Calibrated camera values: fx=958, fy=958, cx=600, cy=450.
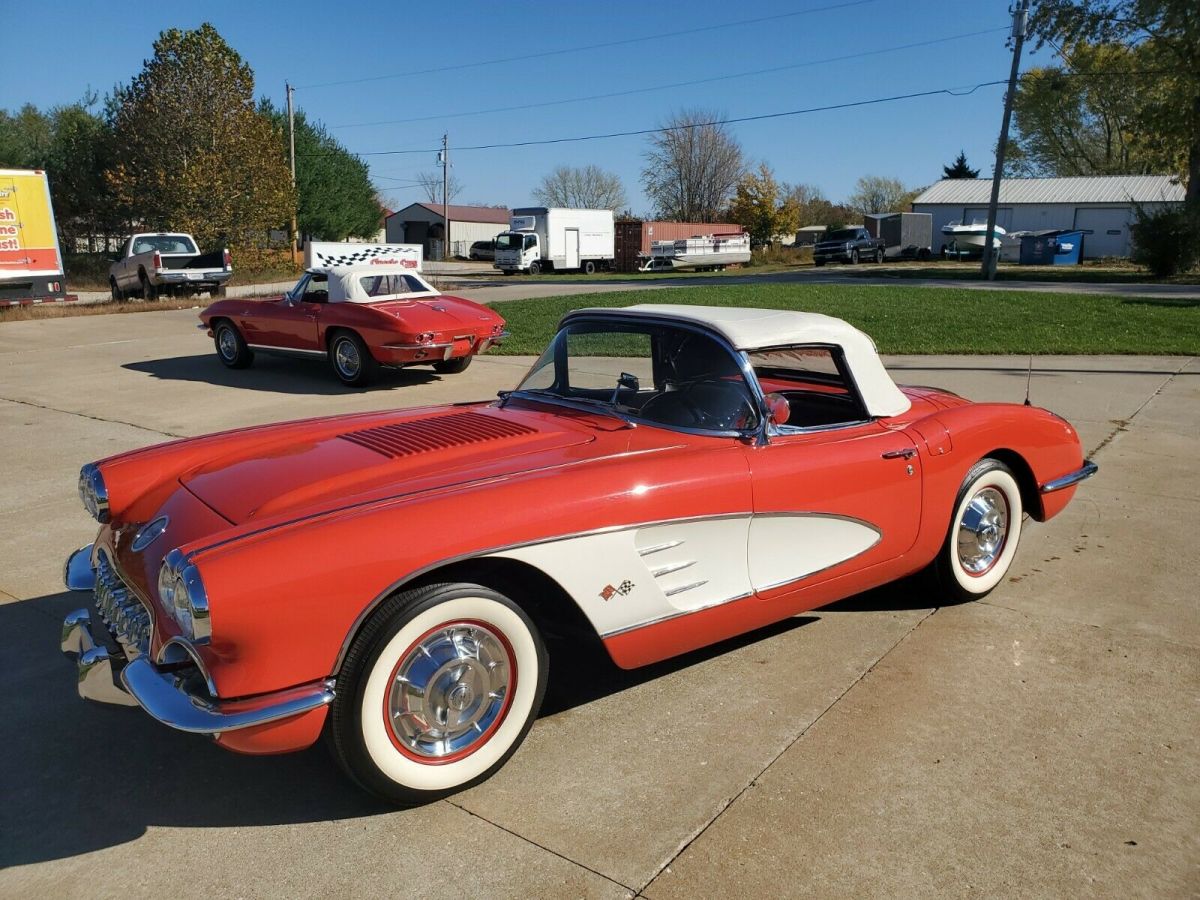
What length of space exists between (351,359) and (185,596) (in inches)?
333

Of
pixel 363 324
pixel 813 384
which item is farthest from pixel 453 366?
pixel 813 384

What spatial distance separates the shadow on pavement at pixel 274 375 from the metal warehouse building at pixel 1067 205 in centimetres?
4652

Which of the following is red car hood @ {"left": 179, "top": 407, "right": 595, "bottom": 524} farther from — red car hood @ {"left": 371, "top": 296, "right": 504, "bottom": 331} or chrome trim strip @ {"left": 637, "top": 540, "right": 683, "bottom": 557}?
red car hood @ {"left": 371, "top": 296, "right": 504, "bottom": 331}

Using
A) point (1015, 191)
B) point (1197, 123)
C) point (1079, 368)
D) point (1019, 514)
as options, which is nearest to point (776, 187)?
point (1015, 191)

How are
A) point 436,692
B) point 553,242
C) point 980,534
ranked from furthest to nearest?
point 553,242, point 980,534, point 436,692

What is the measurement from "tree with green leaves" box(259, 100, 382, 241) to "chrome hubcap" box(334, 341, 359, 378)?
33.4 meters

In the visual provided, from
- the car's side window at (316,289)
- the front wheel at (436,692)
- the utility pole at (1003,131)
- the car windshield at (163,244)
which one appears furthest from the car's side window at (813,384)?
the utility pole at (1003,131)

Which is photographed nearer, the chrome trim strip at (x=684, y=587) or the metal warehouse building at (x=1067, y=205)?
the chrome trim strip at (x=684, y=587)

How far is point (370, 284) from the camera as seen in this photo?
430 inches

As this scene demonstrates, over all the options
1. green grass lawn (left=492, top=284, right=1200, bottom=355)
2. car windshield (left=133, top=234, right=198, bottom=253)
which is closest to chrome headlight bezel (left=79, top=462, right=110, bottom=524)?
green grass lawn (left=492, top=284, right=1200, bottom=355)

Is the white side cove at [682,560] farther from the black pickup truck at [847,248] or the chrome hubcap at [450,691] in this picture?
the black pickup truck at [847,248]

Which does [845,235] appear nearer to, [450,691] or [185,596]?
[450,691]

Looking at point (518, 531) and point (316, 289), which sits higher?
point (316, 289)

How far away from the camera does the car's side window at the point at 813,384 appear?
3924 mm
